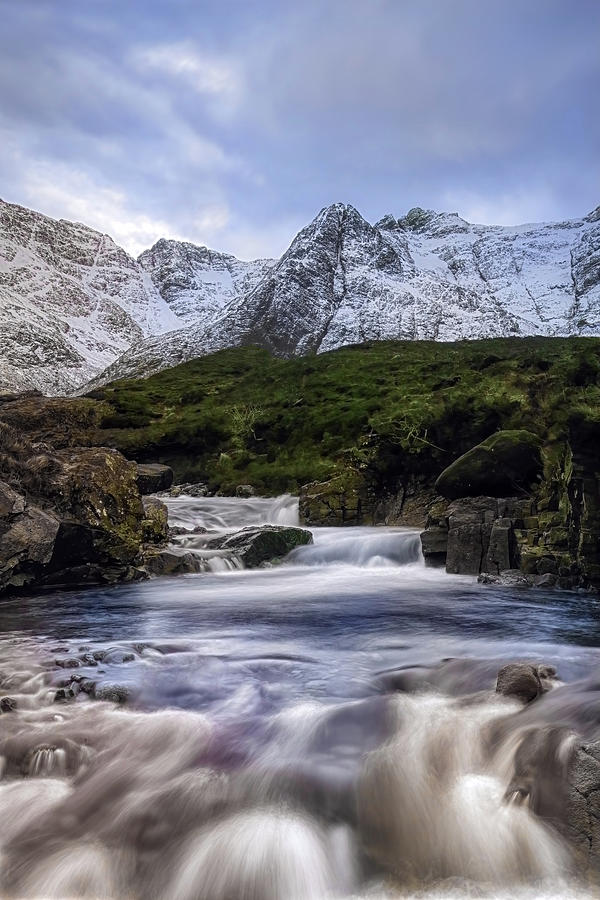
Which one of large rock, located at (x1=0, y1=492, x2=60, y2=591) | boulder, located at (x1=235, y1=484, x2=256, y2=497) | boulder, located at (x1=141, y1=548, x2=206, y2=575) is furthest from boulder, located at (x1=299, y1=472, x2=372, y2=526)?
large rock, located at (x1=0, y1=492, x2=60, y2=591)

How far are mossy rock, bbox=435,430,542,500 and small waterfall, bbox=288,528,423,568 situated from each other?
180cm

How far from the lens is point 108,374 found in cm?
11831

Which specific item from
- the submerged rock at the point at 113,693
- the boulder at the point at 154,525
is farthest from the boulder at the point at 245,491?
the submerged rock at the point at 113,693

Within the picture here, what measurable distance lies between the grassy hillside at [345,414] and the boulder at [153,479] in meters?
2.18

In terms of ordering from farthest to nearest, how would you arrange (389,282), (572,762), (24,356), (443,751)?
1. (24,356)
2. (389,282)
3. (443,751)
4. (572,762)

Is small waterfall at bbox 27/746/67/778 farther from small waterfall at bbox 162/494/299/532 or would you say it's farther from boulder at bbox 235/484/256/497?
boulder at bbox 235/484/256/497

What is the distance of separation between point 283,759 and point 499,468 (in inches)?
427

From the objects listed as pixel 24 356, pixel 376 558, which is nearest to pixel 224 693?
pixel 376 558

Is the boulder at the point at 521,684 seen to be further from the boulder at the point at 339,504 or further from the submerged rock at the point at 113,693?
the boulder at the point at 339,504

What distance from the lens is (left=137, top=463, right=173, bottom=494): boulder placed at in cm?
2695

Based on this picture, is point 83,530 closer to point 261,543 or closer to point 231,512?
point 261,543

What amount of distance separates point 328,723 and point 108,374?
120 metres

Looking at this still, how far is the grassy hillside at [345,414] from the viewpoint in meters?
18.7

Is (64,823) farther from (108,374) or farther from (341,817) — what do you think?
(108,374)
